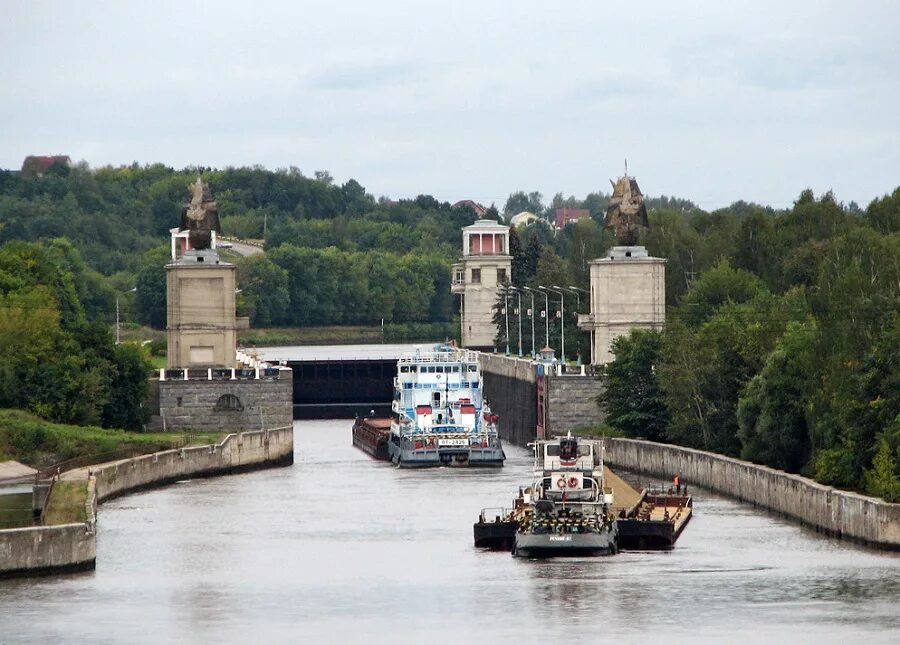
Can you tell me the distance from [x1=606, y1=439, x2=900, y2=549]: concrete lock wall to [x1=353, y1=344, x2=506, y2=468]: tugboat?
6277mm

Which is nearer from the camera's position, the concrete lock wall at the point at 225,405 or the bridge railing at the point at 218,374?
the concrete lock wall at the point at 225,405

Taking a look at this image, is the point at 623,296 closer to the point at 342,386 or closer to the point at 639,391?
the point at 639,391

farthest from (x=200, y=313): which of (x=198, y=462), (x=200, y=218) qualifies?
(x=198, y=462)

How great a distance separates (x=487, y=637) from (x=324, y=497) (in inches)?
1468

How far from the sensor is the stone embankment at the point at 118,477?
7119cm

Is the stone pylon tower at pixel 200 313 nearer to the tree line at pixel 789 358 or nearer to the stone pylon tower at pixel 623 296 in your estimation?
the stone pylon tower at pixel 623 296

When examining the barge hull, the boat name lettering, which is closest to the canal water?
the barge hull

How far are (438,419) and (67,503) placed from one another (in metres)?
39.8

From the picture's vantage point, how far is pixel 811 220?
152000 millimetres

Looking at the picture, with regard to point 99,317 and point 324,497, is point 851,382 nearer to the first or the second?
point 324,497

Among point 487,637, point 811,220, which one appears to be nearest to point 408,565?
point 487,637

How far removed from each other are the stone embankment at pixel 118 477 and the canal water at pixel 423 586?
75 centimetres

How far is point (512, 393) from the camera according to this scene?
144 metres

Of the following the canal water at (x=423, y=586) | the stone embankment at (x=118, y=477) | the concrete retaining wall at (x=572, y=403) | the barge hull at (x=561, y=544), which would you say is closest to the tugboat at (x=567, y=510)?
the barge hull at (x=561, y=544)
